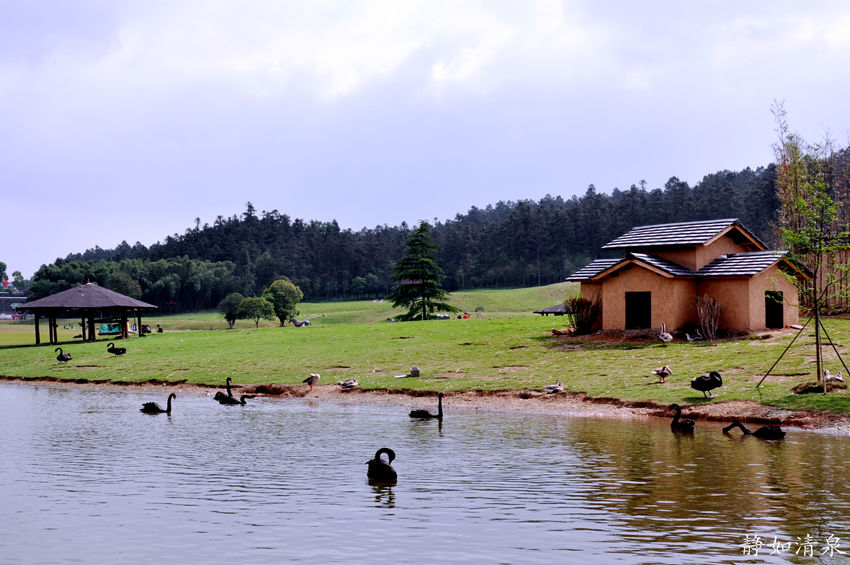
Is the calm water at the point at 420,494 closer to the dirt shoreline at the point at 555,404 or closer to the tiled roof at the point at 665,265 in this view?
the dirt shoreline at the point at 555,404

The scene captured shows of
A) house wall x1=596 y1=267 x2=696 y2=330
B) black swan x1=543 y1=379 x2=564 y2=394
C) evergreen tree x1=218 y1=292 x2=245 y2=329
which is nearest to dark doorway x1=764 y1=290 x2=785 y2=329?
house wall x1=596 y1=267 x2=696 y2=330

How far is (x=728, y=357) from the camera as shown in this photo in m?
34.9

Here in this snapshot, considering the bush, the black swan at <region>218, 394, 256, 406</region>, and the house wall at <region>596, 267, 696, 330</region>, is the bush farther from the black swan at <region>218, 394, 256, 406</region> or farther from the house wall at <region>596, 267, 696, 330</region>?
the black swan at <region>218, 394, 256, 406</region>

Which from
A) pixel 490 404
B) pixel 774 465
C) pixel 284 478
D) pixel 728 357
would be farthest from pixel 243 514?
pixel 728 357

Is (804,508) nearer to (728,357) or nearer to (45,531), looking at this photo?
(45,531)

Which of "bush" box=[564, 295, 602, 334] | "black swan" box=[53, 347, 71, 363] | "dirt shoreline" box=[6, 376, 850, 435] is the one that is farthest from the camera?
"black swan" box=[53, 347, 71, 363]

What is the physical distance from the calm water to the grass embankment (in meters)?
6.79

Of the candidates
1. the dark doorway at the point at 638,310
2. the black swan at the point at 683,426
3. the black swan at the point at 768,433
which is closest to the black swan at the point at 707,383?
the black swan at the point at 683,426

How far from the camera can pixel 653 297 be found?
143ft

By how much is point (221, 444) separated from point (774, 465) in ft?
46.5

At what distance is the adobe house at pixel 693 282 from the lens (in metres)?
42.4

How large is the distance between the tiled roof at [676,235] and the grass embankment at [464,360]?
278 inches

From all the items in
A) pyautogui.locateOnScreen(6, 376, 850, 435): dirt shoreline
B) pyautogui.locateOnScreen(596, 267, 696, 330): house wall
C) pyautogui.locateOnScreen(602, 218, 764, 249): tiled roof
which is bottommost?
pyautogui.locateOnScreen(6, 376, 850, 435): dirt shoreline

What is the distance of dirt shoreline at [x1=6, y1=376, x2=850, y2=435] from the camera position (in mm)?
24656
